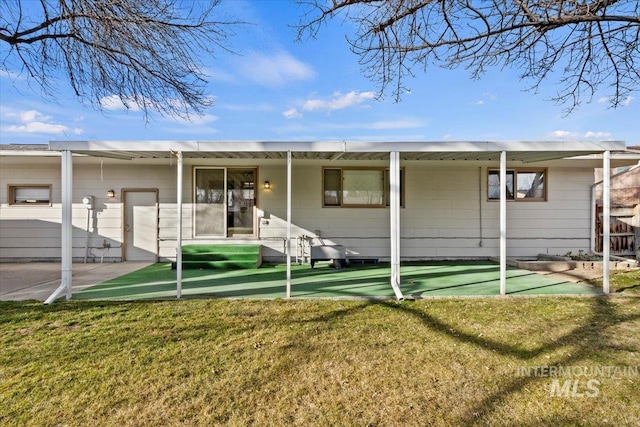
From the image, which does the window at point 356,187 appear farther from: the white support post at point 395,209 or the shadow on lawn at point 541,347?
the shadow on lawn at point 541,347

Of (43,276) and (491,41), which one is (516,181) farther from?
(43,276)

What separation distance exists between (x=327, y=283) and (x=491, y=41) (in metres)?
4.66

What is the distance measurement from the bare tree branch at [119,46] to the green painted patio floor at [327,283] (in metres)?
2.85

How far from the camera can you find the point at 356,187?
27.0 feet

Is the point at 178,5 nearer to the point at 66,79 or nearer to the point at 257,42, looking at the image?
the point at 257,42

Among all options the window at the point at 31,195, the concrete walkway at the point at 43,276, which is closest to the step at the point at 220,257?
the concrete walkway at the point at 43,276

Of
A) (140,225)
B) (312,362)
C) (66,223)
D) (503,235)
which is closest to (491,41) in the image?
(503,235)

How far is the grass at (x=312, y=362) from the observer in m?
2.35

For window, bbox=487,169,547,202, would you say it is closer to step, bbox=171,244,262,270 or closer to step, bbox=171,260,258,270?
step, bbox=171,244,262,270

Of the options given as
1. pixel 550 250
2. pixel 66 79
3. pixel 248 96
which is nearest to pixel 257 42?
pixel 66 79

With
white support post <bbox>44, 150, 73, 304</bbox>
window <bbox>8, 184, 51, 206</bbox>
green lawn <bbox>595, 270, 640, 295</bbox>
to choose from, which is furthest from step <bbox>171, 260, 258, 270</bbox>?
green lawn <bbox>595, 270, 640, 295</bbox>

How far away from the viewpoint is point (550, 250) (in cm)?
837

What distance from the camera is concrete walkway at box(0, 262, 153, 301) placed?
499 centimetres

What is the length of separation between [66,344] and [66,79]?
13.0 ft
